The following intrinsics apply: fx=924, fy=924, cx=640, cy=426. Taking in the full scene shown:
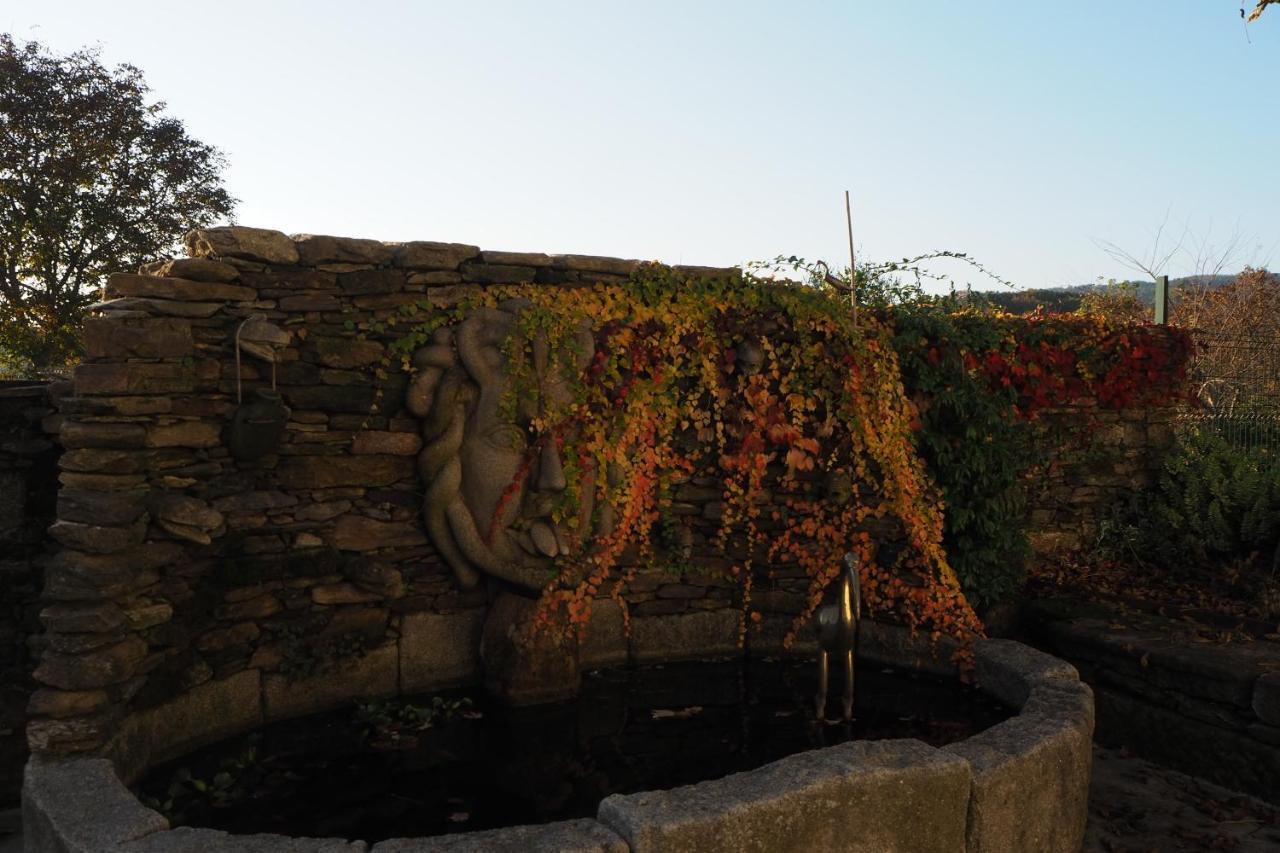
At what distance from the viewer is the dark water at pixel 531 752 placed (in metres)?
3.80

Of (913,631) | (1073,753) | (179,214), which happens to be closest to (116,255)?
(179,214)

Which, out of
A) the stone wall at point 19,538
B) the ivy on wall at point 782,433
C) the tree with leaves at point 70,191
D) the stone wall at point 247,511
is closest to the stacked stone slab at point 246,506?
the stone wall at point 247,511

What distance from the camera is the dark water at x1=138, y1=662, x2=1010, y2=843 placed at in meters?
3.80

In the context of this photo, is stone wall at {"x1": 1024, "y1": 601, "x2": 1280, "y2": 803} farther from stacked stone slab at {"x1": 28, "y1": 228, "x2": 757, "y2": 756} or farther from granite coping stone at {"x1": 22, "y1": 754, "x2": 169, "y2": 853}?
granite coping stone at {"x1": 22, "y1": 754, "x2": 169, "y2": 853}

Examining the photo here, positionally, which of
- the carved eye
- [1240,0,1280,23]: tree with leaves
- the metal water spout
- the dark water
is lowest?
the dark water

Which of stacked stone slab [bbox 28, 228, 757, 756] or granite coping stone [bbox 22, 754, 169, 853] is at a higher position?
stacked stone slab [bbox 28, 228, 757, 756]

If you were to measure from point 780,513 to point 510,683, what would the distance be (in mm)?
2064

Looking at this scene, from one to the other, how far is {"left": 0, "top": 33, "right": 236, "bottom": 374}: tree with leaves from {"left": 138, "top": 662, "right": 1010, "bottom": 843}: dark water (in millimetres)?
14081

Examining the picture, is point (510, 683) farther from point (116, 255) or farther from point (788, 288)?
point (116, 255)

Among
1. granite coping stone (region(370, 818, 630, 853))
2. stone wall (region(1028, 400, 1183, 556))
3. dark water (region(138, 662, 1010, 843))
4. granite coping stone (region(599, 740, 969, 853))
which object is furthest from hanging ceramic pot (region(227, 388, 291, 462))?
stone wall (region(1028, 400, 1183, 556))

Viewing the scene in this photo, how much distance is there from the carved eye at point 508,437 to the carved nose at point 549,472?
0.42 ft

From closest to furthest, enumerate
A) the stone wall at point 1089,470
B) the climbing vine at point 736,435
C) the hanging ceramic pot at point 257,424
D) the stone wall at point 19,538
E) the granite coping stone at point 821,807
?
the granite coping stone at point 821,807 → the hanging ceramic pot at point 257,424 → the stone wall at point 19,538 → the climbing vine at point 736,435 → the stone wall at point 1089,470

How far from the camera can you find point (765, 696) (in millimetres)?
5141

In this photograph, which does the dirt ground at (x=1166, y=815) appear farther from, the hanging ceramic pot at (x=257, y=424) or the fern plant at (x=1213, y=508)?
the hanging ceramic pot at (x=257, y=424)
